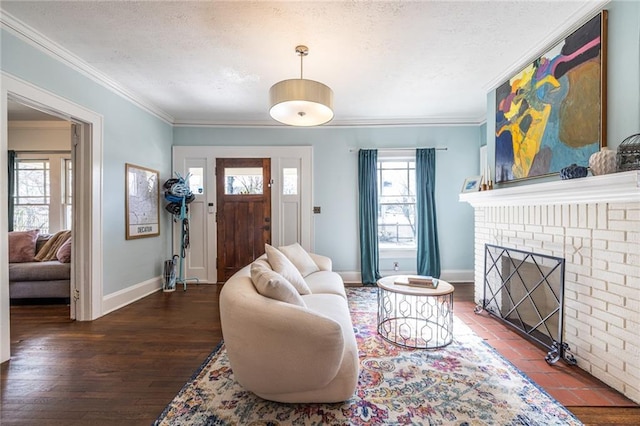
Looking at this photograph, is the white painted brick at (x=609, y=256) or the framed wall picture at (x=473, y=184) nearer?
the white painted brick at (x=609, y=256)

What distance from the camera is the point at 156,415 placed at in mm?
1629

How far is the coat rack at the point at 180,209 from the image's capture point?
4137 mm

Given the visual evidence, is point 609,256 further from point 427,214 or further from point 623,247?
point 427,214

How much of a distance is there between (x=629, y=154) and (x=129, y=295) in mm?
4961

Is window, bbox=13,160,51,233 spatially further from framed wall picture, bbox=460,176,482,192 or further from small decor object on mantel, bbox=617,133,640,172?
small decor object on mantel, bbox=617,133,640,172

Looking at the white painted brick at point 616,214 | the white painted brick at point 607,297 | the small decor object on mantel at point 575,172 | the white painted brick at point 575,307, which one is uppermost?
the small decor object on mantel at point 575,172

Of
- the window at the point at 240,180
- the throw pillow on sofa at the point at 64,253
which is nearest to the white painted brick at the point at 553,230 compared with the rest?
the window at the point at 240,180

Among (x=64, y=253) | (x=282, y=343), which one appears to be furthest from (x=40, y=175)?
(x=282, y=343)

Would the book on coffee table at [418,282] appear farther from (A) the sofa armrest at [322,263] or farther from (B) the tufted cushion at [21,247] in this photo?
(B) the tufted cushion at [21,247]

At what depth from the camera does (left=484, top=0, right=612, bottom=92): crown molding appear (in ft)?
6.61

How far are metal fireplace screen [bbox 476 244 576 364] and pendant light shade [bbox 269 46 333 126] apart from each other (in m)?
2.27

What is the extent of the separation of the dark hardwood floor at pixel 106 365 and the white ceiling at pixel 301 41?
2.72m

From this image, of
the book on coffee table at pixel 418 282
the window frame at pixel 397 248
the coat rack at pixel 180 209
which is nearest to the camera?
the book on coffee table at pixel 418 282

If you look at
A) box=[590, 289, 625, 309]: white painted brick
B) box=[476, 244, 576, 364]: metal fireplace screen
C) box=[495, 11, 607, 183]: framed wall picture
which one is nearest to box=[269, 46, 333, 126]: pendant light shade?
box=[495, 11, 607, 183]: framed wall picture
